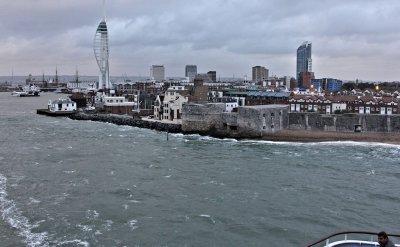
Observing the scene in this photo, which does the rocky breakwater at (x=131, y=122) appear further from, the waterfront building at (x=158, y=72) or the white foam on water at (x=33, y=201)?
the waterfront building at (x=158, y=72)

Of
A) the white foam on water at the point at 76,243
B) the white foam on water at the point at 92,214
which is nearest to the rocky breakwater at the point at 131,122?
the white foam on water at the point at 92,214

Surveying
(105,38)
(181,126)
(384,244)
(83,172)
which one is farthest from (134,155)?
(105,38)

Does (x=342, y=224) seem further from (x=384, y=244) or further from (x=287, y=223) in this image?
(x=384, y=244)

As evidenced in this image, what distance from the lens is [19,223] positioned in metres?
15.7

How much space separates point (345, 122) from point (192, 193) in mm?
21415

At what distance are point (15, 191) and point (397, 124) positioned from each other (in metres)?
28.2

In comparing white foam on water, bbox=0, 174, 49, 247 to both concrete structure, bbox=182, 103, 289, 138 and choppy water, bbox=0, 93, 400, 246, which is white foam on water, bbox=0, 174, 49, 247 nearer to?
choppy water, bbox=0, 93, 400, 246

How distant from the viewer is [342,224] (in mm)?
16156

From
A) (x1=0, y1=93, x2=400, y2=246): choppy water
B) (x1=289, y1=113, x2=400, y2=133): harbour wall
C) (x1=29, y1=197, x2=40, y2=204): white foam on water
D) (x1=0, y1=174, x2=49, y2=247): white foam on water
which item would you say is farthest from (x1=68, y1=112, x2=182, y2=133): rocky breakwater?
(x1=0, y1=174, x2=49, y2=247): white foam on water

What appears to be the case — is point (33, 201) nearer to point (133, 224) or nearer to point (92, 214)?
point (92, 214)

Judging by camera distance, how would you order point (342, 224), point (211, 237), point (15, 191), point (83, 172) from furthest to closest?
point (83, 172) → point (15, 191) → point (342, 224) → point (211, 237)

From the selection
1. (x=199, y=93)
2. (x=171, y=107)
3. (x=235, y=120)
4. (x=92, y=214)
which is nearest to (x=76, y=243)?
(x=92, y=214)

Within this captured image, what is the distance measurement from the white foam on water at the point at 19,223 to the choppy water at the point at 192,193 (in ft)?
0.10

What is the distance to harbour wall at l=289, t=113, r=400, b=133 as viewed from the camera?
3672 cm
